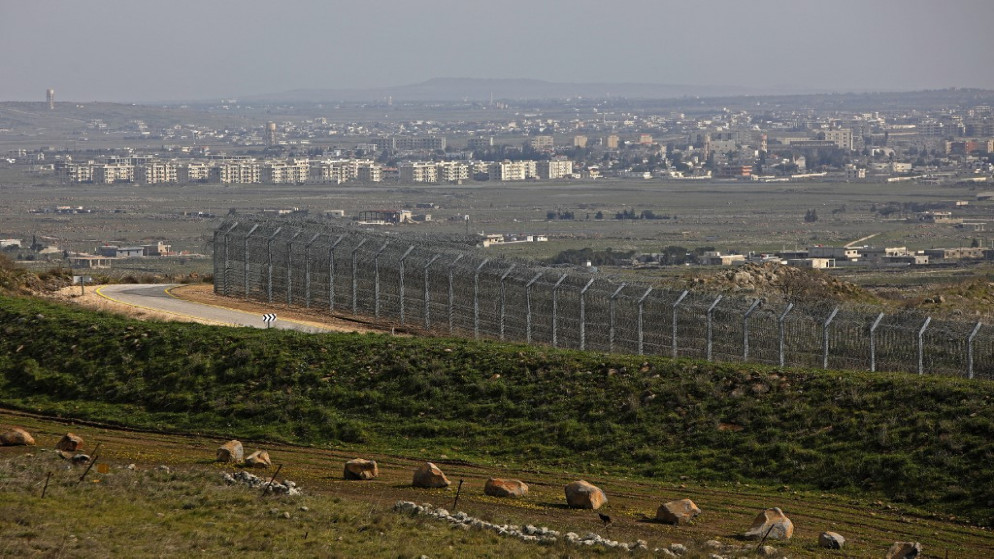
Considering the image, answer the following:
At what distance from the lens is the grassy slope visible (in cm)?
2403

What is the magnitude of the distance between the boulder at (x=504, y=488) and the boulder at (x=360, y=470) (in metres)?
2.21

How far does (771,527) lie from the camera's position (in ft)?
64.8

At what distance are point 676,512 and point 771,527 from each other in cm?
155

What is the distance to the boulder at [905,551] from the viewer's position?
18688 mm

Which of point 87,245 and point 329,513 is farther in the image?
point 87,245

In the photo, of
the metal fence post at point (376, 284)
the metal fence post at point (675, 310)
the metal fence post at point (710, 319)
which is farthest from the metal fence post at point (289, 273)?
the metal fence post at point (710, 319)

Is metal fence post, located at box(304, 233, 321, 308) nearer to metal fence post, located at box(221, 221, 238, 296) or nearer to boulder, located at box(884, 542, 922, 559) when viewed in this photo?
metal fence post, located at box(221, 221, 238, 296)

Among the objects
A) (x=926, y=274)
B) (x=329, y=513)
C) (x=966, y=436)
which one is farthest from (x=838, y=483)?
(x=926, y=274)

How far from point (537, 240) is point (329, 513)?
11635 centimetres

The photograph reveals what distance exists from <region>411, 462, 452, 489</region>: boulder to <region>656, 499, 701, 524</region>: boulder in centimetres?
385

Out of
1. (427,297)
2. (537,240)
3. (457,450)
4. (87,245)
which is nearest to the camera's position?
(457,450)

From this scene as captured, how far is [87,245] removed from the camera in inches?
4990

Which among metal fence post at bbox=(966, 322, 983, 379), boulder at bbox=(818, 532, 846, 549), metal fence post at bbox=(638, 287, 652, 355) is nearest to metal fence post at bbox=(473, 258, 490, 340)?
metal fence post at bbox=(638, 287, 652, 355)

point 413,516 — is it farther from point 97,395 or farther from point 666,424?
point 97,395
